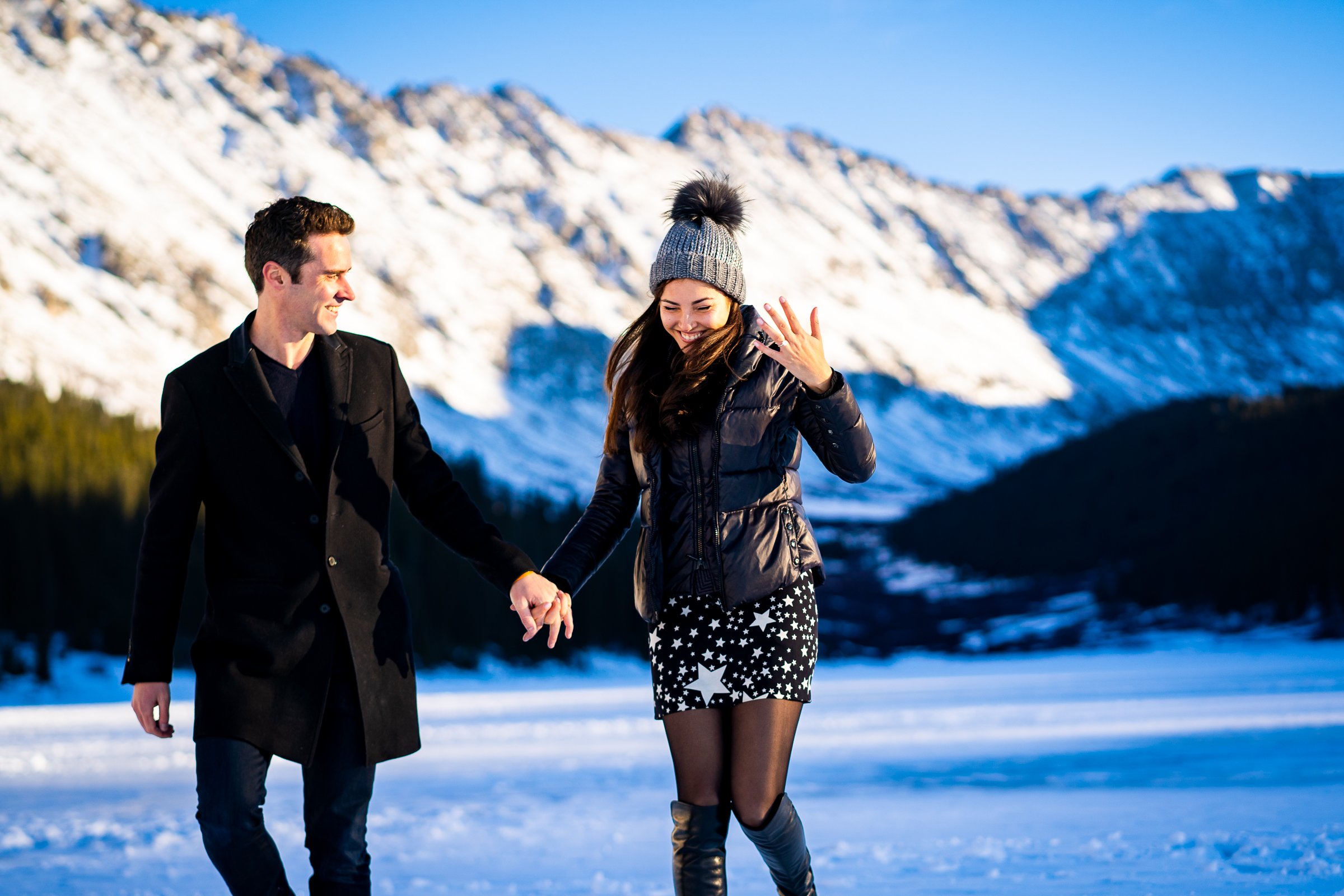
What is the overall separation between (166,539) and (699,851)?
2.00 meters

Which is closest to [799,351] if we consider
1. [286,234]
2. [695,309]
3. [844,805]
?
[695,309]

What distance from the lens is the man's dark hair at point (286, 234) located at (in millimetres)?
4742

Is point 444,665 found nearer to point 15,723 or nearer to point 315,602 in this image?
point 15,723

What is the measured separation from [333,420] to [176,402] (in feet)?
1.64

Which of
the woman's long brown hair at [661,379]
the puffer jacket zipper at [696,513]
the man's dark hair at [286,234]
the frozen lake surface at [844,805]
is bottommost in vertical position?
the frozen lake surface at [844,805]

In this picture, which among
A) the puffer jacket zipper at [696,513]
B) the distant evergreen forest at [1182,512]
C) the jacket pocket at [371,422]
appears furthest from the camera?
the distant evergreen forest at [1182,512]

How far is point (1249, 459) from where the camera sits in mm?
127188

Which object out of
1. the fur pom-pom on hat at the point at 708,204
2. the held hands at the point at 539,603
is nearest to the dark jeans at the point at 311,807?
the held hands at the point at 539,603

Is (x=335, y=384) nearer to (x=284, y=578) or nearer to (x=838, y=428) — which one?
(x=284, y=578)

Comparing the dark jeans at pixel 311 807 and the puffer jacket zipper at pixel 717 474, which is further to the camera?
the puffer jacket zipper at pixel 717 474

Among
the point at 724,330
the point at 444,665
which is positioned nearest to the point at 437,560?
the point at 444,665

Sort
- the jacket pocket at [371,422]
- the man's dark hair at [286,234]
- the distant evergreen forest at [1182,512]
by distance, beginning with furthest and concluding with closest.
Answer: the distant evergreen forest at [1182,512]
the jacket pocket at [371,422]
the man's dark hair at [286,234]

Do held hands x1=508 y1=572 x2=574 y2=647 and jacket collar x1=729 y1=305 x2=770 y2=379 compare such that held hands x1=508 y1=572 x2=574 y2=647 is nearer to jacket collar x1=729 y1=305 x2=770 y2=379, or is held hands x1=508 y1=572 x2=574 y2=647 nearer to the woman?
the woman

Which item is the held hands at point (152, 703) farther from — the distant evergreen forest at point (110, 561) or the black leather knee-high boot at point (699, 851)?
the distant evergreen forest at point (110, 561)
